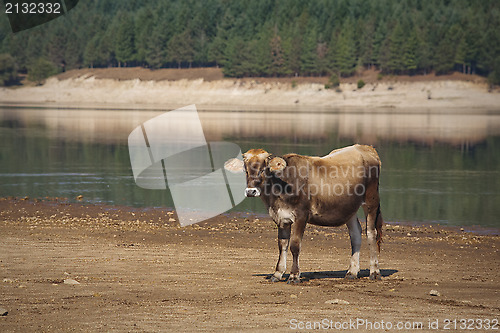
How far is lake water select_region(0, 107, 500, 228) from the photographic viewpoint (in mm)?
24719

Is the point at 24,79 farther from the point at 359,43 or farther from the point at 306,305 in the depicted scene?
the point at 306,305

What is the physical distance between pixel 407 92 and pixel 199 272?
116349 mm

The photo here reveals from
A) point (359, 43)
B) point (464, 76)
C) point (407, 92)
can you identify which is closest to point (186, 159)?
point (407, 92)

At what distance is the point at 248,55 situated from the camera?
160 metres

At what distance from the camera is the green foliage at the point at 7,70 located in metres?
167

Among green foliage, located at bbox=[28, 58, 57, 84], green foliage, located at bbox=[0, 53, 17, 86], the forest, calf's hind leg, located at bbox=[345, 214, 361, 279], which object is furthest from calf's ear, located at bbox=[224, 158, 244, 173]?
green foliage, located at bbox=[0, 53, 17, 86]

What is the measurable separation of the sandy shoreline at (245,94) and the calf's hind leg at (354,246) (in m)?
106

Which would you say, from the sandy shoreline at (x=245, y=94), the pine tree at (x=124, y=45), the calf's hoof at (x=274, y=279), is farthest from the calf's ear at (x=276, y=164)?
the pine tree at (x=124, y=45)

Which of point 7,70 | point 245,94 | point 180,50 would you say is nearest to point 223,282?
point 245,94

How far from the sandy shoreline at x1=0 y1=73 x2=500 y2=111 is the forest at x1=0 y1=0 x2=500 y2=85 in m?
9.10

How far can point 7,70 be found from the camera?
16875 centimetres

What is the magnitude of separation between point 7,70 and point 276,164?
6604 inches

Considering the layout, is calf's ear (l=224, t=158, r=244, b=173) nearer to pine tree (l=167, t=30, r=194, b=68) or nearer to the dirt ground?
the dirt ground

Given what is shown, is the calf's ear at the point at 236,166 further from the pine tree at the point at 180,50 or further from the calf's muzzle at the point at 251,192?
the pine tree at the point at 180,50
